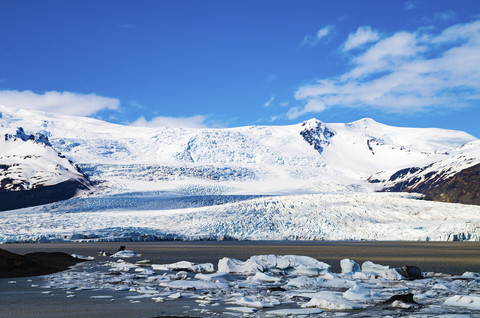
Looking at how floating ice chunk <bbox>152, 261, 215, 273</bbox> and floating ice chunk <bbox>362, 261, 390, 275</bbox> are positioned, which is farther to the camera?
floating ice chunk <bbox>152, 261, 215, 273</bbox>

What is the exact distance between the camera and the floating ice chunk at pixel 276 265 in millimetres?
16562

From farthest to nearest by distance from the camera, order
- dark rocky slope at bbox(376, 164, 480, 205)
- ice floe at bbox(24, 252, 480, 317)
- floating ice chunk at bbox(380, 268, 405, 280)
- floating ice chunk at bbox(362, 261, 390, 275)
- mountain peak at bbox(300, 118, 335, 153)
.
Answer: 1. mountain peak at bbox(300, 118, 335, 153)
2. dark rocky slope at bbox(376, 164, 480, 205)
3. floating ice chunk at bbox(362, 261, 390, 275)
4. floating ice chunk at bbox(380, 268, 405, 280)
5. ice floe at bbox(24, 252, 480, 317)

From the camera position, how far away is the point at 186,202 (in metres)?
61.9

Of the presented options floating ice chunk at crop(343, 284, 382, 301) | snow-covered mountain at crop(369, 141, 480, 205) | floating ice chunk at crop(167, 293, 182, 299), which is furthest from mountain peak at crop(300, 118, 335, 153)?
floating ice chunk at crop(167, 293, 182, 299)

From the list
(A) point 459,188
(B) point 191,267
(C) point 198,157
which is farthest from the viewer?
(C) point 198,157

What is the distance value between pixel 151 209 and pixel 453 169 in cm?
7896

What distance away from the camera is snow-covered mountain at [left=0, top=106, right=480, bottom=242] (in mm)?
45625

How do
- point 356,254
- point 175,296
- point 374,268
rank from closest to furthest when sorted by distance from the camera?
point 175,296 < point 374,268 < point 356,254

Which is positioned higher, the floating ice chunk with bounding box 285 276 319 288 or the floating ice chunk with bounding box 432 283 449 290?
the floating ice chunk with bounding box 285 276 319 288

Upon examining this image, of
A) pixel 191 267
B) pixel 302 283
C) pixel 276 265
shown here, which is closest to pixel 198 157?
pixel 191 267

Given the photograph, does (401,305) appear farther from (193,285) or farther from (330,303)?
(193,285)

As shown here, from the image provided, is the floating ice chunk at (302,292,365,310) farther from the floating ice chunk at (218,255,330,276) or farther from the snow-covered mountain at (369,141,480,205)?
the snow-covered mountain at (369,141,480,205)

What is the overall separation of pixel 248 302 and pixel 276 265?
757 cm

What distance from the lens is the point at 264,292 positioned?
11570mm
